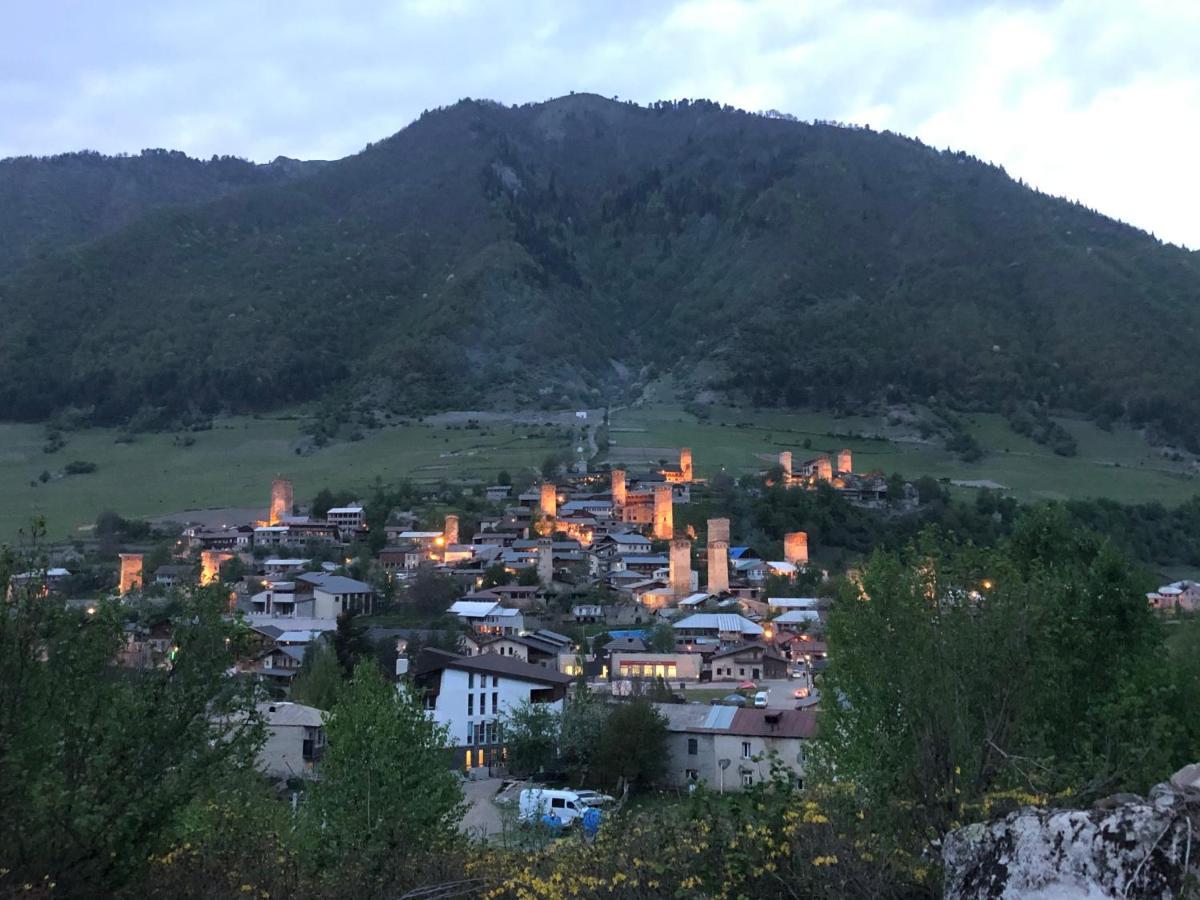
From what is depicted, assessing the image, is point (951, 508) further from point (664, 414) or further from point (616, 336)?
point (616, 336)

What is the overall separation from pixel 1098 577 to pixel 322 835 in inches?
421

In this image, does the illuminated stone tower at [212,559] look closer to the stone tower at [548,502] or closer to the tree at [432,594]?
the tree at [432,594]

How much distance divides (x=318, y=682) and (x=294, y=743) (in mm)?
8305

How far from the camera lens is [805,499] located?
78.4 meters

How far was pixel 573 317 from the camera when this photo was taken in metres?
172

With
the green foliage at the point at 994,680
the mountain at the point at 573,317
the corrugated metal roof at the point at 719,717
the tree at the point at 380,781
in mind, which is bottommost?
the corrugated metal roof at the point at 719,717

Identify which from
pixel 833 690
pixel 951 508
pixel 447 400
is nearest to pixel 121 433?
pixel 447 400

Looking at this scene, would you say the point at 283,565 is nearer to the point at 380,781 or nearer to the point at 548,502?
the point at 548,502

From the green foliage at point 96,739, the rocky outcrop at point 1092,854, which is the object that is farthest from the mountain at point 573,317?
the rocky outcrop at point 1092,854

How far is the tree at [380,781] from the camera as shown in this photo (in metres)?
10.5

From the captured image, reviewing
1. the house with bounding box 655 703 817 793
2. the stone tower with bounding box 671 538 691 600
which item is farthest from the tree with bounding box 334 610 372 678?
the stone tower with bounding box 671 538 691 600

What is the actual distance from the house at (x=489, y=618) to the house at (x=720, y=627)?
7.37 m

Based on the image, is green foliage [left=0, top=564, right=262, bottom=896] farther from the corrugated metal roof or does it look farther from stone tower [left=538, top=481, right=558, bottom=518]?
stone tower [left=538, top=481, right=558, bottom=518]

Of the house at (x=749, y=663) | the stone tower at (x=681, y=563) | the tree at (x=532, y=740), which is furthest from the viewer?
the stone tower at (x=681, y=563)
